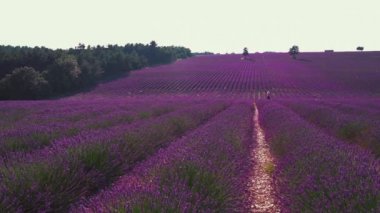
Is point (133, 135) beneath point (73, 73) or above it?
above

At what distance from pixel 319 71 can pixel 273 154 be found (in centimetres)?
5508

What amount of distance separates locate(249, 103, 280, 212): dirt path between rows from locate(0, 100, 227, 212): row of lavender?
2.12 meters

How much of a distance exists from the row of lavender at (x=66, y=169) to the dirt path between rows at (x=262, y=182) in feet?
6.96

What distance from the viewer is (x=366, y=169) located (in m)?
4.63

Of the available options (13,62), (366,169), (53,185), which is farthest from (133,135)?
(13,62)

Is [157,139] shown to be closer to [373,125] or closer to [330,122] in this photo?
[373,125]

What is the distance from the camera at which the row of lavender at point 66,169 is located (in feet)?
14.3

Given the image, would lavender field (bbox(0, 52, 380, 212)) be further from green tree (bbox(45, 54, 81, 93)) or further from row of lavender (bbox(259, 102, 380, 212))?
green tree (bbox(45, 54, 81, 93))

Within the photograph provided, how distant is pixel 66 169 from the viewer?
5.18 meters

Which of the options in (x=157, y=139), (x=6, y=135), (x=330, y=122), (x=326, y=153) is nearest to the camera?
(x=326, y=153)

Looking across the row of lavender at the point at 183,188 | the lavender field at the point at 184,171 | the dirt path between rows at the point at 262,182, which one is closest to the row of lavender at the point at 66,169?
the lavender field at the point at 184,171

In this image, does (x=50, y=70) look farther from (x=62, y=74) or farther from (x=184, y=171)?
(x=184, y=171)

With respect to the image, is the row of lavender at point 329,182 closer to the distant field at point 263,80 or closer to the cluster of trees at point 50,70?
the distant field at point 263,80

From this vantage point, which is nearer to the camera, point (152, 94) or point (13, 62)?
point (152, 94)
